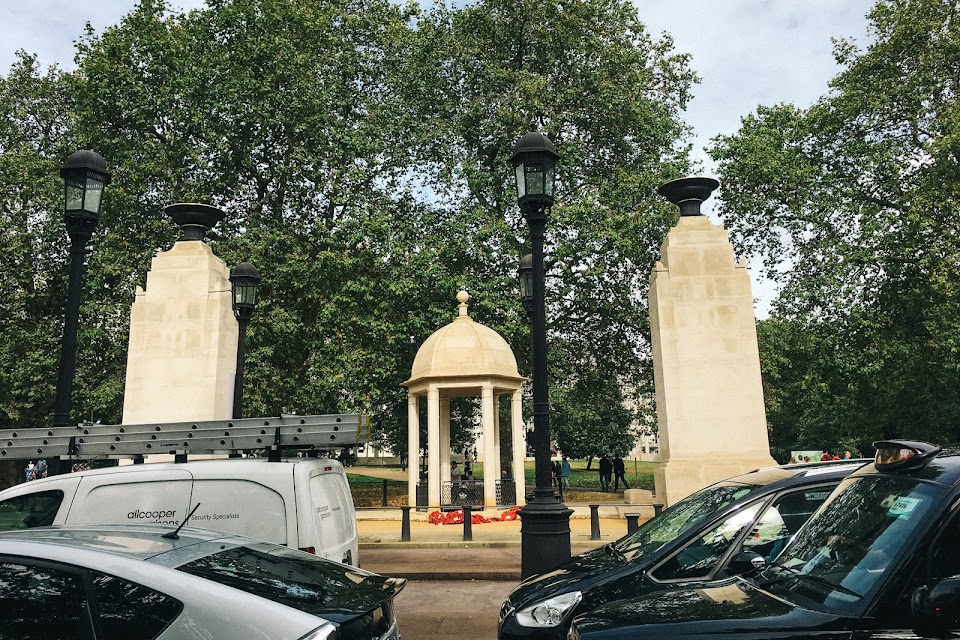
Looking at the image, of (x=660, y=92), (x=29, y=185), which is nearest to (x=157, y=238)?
(x=29, y=185)

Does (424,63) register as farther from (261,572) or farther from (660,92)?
(261,572)

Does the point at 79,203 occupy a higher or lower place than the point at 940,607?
higher

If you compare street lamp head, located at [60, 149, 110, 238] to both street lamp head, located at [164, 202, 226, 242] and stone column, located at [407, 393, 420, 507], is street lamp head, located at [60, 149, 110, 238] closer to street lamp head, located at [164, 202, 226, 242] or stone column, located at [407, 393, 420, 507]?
street lamp head, located at [164, 202, 226, 242]

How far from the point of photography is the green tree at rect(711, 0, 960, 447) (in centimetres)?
2345

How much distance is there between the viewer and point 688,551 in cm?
498

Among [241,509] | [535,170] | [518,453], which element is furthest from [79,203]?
[518,453]

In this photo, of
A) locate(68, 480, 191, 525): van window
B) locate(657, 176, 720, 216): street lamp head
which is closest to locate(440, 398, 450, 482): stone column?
locate(657, 176, 720, 216): street lamp head

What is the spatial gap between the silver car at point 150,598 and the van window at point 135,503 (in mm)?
2491

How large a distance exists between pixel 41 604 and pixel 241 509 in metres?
2.90

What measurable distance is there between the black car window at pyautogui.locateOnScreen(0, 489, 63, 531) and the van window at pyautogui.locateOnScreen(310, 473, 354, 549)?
7.21 feet

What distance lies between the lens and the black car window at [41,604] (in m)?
2.48

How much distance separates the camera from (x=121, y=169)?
23500 mm

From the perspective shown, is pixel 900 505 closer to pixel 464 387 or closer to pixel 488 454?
pixel 464 387

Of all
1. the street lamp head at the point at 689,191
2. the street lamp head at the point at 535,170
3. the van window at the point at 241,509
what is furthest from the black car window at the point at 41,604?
the street lamp head at the point at 689,191
